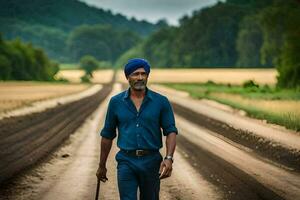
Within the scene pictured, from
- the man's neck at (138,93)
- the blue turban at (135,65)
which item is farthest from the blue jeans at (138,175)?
the blue turban at (135,65)

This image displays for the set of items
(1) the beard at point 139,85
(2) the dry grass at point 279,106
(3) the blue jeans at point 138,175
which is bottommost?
(2) the dry grass at point 279,106

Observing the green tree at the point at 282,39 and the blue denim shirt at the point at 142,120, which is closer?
the blue denim shirt at the point at 142,120

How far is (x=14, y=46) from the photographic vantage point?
11106 centimetres

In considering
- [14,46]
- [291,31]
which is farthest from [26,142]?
[14,46]

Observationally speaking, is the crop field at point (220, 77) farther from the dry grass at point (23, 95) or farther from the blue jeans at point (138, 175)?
the blue jeans at point (138, 175)

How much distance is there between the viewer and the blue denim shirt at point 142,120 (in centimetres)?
476

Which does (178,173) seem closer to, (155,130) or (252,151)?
(252,151)

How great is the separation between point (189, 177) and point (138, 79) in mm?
5341

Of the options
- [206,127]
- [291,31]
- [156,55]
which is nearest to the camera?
[206,127]

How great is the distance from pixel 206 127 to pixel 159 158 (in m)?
15.0

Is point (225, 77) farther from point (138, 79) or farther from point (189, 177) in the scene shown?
point (138, 79)

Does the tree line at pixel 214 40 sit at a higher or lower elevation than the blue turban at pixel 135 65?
higher

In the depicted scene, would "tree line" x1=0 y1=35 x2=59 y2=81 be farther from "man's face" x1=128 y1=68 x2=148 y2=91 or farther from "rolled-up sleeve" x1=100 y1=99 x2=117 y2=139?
"man's face" x1=128 y1=68 x2=148 y2=91

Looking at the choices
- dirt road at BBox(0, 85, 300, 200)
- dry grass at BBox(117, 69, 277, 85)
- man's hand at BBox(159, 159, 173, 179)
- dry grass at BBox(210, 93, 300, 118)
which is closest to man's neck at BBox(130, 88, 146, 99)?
man's hand at BBox(159, 159, 173, 179)
